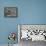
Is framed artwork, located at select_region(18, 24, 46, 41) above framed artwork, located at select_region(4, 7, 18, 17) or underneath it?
underneath

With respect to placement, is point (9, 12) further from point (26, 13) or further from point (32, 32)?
point (32, 32)

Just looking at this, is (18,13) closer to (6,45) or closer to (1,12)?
(1,12)

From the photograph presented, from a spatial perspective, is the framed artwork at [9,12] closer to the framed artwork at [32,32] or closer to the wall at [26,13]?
the wall at [26,13]

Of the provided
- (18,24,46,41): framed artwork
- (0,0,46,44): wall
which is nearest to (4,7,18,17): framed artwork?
(0,0,46,44): wall

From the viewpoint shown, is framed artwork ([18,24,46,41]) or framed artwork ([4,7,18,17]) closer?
framed artwork ([18,24,46,41])

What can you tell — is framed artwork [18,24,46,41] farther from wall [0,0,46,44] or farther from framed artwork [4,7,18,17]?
framed artwork [4,7,18,17]

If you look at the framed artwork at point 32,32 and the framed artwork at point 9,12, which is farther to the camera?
the framed artwork at point 9,12

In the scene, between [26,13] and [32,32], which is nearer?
[32,32]

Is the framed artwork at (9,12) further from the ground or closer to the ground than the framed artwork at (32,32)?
further from the ground

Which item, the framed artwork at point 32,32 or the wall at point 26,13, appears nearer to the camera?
the framed artwork at point 32,32

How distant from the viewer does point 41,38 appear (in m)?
3.93

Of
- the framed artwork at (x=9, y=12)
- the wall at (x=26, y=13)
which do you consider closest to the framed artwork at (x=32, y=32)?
the wall at (x=26, y=13)

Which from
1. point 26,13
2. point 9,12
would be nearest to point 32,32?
point 26,13

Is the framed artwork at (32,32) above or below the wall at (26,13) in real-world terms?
below
